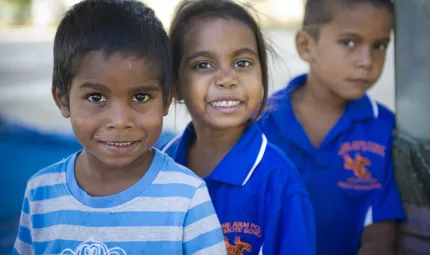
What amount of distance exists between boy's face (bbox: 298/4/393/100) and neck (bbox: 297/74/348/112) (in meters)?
0.03

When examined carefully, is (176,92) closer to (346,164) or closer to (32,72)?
(346,164)

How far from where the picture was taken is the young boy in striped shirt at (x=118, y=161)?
71.7 inches

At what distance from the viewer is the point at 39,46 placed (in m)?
2.87

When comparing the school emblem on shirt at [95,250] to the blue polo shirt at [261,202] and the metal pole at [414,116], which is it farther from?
the metal pole at [414,116]

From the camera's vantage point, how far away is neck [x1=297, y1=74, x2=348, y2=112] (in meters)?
2.74

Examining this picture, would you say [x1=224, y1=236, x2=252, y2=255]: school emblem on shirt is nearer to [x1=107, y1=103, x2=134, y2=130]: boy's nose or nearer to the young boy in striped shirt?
the young boy in striped shirt

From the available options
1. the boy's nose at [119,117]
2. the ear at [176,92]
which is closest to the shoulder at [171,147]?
the ear at [176,92]

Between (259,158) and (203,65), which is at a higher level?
(203,65)

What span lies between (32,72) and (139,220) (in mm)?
1415

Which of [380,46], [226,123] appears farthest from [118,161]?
[380,46]

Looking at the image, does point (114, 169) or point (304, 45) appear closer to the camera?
point (114, 169)

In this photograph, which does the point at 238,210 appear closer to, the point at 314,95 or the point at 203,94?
the point at 203,94

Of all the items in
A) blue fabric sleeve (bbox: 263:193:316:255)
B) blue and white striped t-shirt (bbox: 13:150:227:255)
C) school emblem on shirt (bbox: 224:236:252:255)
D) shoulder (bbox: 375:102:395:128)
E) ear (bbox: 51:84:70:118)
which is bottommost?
school emblem on shirt (bbox: 224:236:252:255)

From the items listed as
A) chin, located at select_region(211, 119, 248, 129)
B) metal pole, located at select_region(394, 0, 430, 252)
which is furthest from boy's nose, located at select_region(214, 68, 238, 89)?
metal pole, located at select_region(394, 0, 430, 252)
